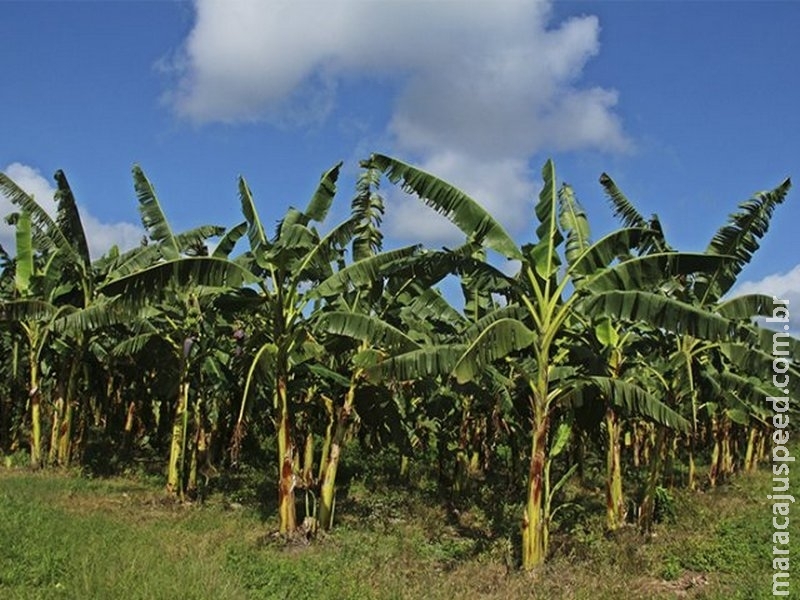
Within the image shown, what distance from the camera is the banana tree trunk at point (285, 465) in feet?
34.2

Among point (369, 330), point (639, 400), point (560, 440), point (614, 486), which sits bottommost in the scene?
point (614, 486)

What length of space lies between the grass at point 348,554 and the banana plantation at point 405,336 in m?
0.60

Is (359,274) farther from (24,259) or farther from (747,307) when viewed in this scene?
(24,259)

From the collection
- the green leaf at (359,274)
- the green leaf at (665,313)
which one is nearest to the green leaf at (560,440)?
the green leaf at (665,313)

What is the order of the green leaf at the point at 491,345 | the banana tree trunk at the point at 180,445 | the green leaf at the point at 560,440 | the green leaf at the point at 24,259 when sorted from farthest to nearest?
the green leaf at the point at 24,259 < the banana tree trunk at the point at 180,445 < the green leaf at the point at 560,440 < the green leaf at the point at 491,345

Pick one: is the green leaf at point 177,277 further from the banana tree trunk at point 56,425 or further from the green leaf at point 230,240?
the banana tree trunk at point 56,425

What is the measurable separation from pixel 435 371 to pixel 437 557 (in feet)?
10.3

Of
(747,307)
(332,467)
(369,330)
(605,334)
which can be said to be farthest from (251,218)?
(747,307)

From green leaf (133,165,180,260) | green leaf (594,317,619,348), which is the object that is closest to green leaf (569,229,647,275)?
green leaf (594,317,619,348)

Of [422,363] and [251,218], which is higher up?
[251,218]

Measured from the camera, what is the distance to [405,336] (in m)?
9.96

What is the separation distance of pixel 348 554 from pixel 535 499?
9.45 feet

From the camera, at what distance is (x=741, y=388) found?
11305 mm

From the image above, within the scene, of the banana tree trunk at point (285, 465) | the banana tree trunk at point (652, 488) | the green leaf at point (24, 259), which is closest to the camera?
the banana tree trunk at point (285, 465)
